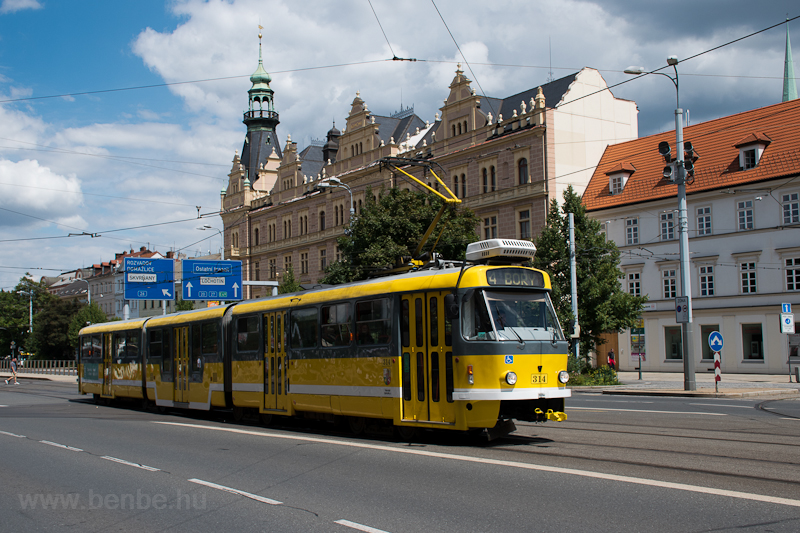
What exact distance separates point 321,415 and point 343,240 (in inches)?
822

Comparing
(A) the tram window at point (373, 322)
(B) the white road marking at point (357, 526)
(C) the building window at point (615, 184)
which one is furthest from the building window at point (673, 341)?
(B) the white road marking at point (357, 526)

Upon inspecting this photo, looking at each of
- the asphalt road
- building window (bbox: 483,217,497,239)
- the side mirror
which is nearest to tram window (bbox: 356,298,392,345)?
the side mirror

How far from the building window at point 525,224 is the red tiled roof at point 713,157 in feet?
11.5

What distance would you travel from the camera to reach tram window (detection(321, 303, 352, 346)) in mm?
13383

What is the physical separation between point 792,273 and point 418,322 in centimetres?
2996

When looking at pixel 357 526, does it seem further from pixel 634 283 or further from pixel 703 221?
pixel 634 283

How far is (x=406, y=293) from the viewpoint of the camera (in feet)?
39.7

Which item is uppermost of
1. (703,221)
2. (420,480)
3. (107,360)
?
(703,221)

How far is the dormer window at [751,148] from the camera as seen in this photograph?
122 feet

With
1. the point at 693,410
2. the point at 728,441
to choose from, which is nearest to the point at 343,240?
the point at 693,410

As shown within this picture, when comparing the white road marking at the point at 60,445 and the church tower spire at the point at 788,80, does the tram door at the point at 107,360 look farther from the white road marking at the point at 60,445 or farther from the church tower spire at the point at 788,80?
the church tower spire at the point at 788,80

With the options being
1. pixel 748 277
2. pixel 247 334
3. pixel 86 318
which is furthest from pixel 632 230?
pixel 86 318

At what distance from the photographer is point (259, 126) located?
77.4 meters

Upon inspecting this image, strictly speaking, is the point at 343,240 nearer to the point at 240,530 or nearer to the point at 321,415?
the point at 321,415
